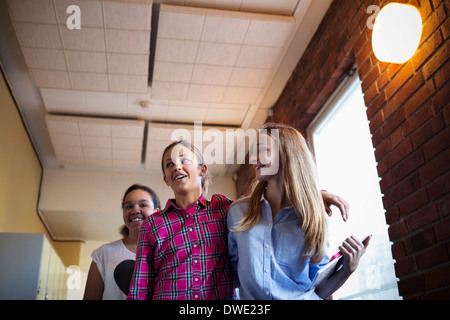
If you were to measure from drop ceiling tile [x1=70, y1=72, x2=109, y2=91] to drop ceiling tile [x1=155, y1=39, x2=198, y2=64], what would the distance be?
23.5 inches

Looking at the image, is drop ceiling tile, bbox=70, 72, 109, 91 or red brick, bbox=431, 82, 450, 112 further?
drop ceiling tile, bbox=70, 72, 109, 91

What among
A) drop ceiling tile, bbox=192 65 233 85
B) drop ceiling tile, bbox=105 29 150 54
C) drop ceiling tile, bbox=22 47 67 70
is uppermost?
drop ceiling tile, bbox=192 65 233 85

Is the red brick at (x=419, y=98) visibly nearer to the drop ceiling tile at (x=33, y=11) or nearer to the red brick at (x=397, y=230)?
the red brick at (x=397, y=230)

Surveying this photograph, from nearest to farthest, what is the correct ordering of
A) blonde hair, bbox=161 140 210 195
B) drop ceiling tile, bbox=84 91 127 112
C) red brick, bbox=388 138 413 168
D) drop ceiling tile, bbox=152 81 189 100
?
blonde hair, bbox=161 140 210 195, red brick, bbox=388 138 413 168, drop ceiling tile, bbox=152 81 189 100, drop ceiling tile, bbox=84 91 127 112

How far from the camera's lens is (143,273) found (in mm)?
1333

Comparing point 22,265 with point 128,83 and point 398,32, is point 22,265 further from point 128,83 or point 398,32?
point 398,32

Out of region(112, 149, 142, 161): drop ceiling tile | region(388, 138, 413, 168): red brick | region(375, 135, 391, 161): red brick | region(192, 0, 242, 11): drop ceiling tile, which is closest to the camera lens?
region(388, 138, 413, 168): red brick

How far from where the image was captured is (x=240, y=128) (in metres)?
5.09

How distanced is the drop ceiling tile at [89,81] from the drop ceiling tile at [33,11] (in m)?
0.73

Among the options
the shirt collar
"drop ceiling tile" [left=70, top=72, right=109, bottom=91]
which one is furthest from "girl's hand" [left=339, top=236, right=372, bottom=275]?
"drop ceiling tile" [left=70, top=72, right=109, bottom=91]

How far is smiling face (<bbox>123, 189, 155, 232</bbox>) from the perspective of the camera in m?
2.26

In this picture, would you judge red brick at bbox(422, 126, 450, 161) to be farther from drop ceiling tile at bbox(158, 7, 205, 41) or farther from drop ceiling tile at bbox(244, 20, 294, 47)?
drop ceiling tile at bbox(158, 7, 205, 41)

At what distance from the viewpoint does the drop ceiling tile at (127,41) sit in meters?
3.36
